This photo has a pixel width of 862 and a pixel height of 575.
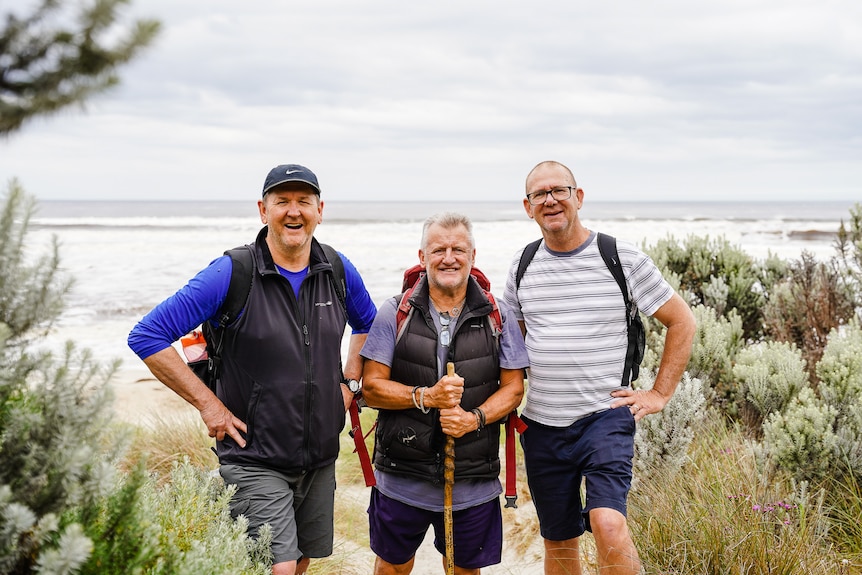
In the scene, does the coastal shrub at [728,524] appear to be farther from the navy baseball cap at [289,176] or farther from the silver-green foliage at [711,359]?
the navy baseball cap at [289,176]

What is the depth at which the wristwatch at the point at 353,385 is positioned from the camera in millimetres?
3863

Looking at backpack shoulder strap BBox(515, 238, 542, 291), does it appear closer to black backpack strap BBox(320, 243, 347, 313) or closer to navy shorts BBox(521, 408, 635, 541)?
navy shorts BBox(521, 408, 635, 541)

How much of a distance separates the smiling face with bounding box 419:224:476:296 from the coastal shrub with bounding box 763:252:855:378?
4913 mm

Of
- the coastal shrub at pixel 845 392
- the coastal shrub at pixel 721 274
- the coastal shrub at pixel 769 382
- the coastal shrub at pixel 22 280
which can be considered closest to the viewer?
the coastal shrub at pixel 22 280

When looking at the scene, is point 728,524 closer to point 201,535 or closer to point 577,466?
point 577,466

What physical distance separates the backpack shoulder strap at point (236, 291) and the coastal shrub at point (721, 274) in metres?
6.05

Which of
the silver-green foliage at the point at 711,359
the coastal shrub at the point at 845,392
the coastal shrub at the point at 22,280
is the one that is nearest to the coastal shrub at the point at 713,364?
the silver-green foliage at the point at 711,359

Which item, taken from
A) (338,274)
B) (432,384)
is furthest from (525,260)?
(338,274)

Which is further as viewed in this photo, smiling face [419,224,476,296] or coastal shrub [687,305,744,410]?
coastal shrub [687,305,744,410]

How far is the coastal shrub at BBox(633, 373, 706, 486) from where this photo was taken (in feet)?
17.3

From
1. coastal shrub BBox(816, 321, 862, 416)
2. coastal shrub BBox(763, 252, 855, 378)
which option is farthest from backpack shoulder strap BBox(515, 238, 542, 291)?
coastal shrub BBox(763, 252, 855, 378)

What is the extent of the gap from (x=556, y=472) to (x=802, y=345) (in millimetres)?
4947

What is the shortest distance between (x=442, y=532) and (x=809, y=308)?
18.4 feet

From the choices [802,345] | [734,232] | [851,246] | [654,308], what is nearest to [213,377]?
[654,308]
